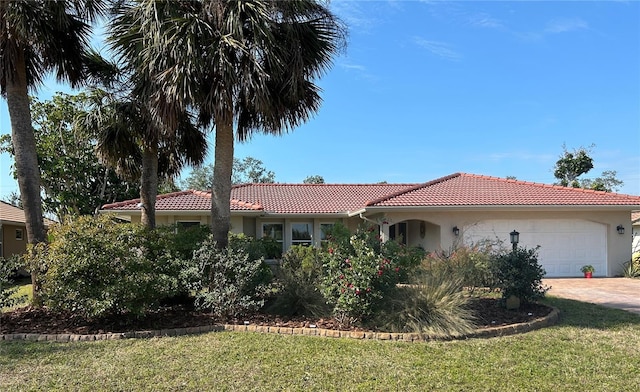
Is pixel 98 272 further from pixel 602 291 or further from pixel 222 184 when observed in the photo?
pixel 602 291

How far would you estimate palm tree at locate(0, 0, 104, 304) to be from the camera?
8.25 metres

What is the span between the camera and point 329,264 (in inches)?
312

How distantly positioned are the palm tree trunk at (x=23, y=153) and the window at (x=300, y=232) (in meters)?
13.0

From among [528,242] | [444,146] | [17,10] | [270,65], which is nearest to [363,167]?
[444,146]

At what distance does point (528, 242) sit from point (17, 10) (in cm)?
1787

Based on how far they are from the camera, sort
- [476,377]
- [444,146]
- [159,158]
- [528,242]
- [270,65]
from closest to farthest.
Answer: [476,377] → [270,65] → [159,158] → [528,242] → [444,146]

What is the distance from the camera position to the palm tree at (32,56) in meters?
8.25

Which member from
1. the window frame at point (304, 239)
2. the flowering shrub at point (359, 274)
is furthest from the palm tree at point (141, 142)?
the window frame at point (304, 239)

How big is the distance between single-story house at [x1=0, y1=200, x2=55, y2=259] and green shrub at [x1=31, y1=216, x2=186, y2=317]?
17153 millimetres

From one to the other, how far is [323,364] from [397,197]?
1229cm

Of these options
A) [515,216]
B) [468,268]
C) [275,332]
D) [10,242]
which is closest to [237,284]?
[275,332]

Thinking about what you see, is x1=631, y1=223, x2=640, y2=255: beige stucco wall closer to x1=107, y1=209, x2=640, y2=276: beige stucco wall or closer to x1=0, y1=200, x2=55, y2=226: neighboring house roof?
→ x1=107, y1=209, x2=640, y2=276: beige stucco wall

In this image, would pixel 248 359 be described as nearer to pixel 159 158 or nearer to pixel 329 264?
pixel 329 264

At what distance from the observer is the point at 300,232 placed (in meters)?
21.1
